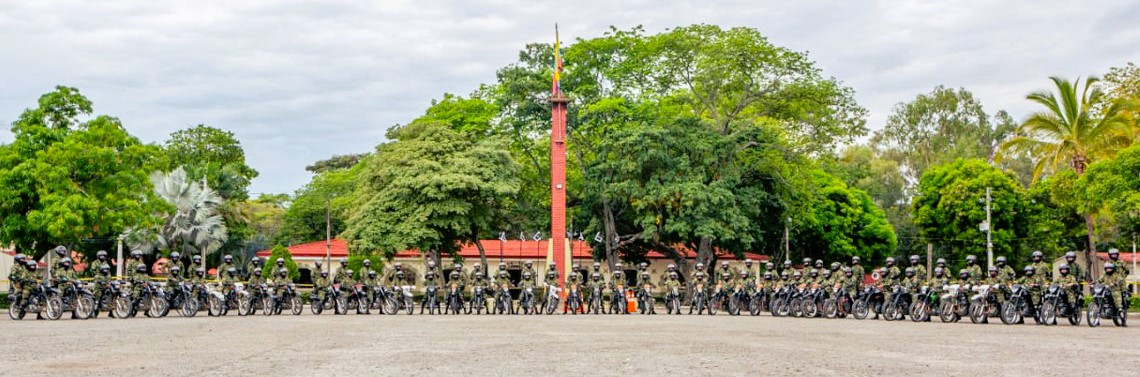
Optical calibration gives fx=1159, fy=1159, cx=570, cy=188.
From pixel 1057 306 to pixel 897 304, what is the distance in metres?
4.62

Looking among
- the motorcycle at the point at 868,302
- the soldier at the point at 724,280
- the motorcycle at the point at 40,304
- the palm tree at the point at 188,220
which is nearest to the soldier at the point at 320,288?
the motorcycle at the point at 40,304

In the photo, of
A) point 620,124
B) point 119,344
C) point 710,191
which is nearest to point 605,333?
point 119,344

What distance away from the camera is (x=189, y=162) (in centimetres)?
7038

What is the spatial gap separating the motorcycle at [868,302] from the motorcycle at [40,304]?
18.1 m

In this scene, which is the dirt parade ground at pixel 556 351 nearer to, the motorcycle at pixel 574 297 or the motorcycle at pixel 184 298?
the motorcycle at pixel 184 298

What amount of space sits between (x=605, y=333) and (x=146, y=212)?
22.8m

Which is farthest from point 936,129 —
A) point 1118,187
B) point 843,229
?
point 1118,187

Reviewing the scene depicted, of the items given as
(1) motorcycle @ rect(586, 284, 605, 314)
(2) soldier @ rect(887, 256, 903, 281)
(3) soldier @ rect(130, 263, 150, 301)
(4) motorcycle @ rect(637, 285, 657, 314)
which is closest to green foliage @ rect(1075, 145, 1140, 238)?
(2) soldier @ rect(887, 256, 903, 281)

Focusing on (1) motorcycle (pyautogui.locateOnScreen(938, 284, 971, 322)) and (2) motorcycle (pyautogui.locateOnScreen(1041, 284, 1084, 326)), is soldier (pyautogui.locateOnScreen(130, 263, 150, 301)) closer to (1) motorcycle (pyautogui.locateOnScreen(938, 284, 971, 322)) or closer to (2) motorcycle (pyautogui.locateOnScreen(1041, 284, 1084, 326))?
(1) motorcycle (pyautogui.locateOnScreen(938, 284, 971, 322))

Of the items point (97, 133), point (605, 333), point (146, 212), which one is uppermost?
point (97, 133)

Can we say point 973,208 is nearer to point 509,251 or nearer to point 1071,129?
point 1071,129

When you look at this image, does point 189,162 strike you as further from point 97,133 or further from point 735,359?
point 735,359

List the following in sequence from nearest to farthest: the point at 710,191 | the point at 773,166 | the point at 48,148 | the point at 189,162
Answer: the point at 48,148 → the point at 710,191 → the point at 773,166 → the point at 189,162

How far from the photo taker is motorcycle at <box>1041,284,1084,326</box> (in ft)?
74.9
